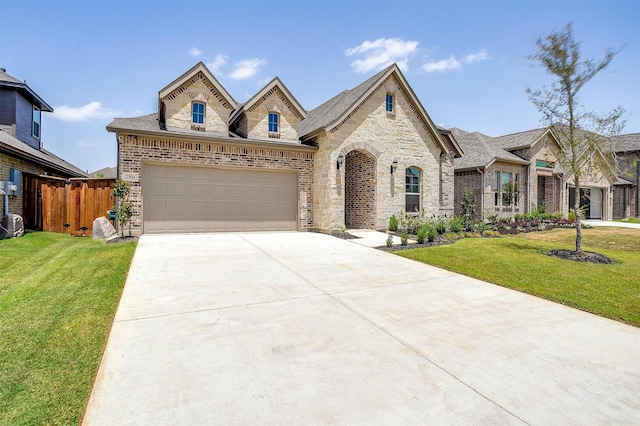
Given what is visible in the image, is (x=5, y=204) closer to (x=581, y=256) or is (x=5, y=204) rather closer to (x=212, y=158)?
(x=212, y=158)

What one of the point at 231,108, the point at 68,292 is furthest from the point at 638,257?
the point at 231,108

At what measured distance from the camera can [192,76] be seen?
12.8 meters

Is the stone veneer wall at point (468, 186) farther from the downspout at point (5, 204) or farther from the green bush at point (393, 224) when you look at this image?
the downspout at point (5, 204)

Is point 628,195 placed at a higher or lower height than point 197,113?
lower

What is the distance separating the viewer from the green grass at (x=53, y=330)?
7.97 ft

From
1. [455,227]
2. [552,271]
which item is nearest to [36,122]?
[455,227]

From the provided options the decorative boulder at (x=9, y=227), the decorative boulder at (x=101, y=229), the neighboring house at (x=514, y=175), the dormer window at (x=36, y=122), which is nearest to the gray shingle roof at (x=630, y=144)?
the neighboring house at (x=514, y=175)

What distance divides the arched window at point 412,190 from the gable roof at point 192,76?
8483mm

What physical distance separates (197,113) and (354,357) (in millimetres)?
12688

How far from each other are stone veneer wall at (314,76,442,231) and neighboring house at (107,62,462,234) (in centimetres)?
5

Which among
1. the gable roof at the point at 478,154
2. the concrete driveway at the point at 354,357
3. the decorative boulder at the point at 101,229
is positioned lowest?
the concrete driveway at the point at 354,357

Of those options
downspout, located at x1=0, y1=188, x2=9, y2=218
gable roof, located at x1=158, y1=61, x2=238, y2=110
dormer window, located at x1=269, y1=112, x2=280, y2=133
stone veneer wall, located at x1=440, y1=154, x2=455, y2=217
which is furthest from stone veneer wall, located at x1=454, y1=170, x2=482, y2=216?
downspout, located at x1=0, y1=188, x2=9, y2=218

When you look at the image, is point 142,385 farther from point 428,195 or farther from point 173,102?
point 428,195

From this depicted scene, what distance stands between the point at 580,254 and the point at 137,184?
14.0 meters
